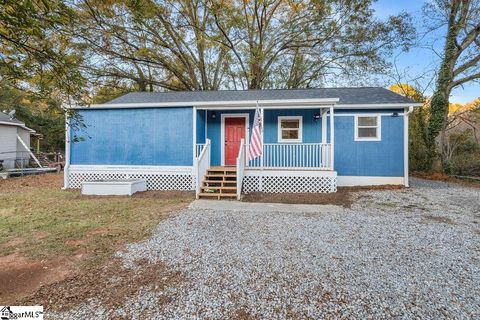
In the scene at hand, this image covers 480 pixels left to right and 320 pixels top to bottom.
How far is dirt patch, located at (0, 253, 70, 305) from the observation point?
2508mm

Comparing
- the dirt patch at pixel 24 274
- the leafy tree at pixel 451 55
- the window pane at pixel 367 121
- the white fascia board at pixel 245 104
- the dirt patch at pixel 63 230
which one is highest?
the leafy tree at pixel 451 55

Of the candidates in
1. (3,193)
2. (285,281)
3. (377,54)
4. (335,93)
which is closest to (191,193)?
(285,281)

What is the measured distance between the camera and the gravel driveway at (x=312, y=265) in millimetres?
2236

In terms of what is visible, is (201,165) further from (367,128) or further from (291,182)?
(367,128)

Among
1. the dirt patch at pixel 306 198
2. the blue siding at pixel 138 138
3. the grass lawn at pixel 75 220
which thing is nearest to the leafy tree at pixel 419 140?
the dirt patch at pixel 306 198

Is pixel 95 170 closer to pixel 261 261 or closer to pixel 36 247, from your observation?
pixel 36 247

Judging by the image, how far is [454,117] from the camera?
1281 centimetres

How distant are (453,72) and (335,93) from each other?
7128mm

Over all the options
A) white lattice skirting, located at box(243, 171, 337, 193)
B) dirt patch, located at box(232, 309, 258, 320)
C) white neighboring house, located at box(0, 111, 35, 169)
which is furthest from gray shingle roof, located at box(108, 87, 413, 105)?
white neighboring house, located at box(0, 111, 35, 169)

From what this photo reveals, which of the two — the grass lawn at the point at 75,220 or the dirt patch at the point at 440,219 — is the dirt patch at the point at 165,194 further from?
the dirt patch at the point at 440,219

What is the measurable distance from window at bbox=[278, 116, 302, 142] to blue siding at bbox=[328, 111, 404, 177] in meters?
1.50

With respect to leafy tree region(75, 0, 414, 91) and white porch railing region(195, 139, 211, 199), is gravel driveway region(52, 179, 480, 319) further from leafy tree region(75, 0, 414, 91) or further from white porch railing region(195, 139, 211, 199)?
leafy tree region(75, 0, 414, 91)

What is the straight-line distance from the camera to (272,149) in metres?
8.82

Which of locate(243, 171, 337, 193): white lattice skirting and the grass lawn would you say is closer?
the grass lawn
